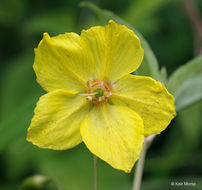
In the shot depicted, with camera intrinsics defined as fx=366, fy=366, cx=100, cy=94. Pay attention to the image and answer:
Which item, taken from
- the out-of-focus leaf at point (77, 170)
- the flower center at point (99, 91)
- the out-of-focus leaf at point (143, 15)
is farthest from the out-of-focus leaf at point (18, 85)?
the flower center at point (99, 91)

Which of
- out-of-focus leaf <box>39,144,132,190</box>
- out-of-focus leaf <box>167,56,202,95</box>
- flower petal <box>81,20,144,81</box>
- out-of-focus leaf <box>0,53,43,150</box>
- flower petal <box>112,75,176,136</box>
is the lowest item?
out-of-focus leaf <box>39,144,132,190</box>

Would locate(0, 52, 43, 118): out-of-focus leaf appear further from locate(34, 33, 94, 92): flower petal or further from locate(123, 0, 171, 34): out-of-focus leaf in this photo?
locate(34, 33, 94, 92): flower petal

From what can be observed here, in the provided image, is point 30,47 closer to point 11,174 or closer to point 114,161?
point 11,174

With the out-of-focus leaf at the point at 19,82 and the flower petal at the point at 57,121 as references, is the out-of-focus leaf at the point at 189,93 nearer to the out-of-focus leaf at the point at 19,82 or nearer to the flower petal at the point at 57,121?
the flower petal at the point at 57,121

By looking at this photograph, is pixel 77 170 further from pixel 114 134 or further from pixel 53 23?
pixel 114 134

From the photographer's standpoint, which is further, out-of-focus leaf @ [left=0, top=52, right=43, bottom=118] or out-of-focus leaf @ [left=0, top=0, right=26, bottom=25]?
out-of-focus leaf @ [left=0, top=0, right=26, bottom=25]

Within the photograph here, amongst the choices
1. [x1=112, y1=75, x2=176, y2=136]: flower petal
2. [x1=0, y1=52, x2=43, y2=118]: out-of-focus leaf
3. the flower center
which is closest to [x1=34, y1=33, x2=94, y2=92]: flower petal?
the flower center
